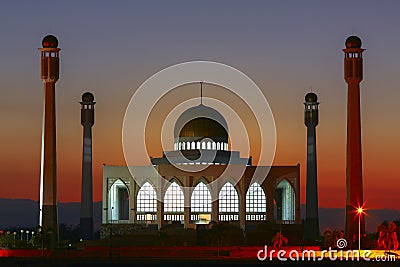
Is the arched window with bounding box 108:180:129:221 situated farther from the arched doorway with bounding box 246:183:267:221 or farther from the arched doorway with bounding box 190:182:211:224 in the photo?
the arched doorway with bounding box 246:183:267:221

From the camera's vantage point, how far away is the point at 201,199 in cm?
14012

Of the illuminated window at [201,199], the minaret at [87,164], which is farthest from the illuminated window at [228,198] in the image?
the minaret at [87,164]

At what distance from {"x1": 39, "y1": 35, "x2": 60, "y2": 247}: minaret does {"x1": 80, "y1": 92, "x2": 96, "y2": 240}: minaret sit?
14294 millimetres

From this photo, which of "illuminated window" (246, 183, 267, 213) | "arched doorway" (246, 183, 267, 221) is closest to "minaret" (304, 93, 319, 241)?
"arched doorway" (246, 183, 267, 221)

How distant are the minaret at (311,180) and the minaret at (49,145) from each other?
2861cm

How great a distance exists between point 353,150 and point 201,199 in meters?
28.5

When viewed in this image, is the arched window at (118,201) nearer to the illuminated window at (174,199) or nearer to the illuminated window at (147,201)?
the illuminated window at (147,201)

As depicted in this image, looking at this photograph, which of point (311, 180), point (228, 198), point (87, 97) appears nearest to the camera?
point (311, 180)

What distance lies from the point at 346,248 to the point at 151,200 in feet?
131

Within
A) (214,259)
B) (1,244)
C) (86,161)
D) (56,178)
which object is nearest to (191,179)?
(86,161)

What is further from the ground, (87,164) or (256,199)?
(87,164)

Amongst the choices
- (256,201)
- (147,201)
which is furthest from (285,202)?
(147,201)

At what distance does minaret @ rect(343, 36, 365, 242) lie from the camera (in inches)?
4574

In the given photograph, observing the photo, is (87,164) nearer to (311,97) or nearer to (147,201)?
(147,201)
